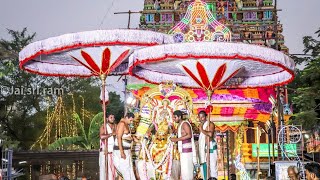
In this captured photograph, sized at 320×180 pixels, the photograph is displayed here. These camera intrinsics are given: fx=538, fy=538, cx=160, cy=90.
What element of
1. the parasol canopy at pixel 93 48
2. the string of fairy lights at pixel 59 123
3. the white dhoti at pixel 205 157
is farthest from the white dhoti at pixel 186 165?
the string of fairy lights at pixel 59 123

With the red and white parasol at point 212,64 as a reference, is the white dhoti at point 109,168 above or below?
below

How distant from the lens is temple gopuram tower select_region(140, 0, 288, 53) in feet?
106

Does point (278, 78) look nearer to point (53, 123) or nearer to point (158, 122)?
point (158, 122)

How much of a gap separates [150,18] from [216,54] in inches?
834

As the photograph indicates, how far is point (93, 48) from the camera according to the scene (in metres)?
12.7

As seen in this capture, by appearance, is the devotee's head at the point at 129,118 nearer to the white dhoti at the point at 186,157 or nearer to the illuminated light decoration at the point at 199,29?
the white dhoti at the point at 186,157

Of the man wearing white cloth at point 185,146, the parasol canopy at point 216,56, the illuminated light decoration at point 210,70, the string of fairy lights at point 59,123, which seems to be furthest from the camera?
the string of fairy lights at point 59,123

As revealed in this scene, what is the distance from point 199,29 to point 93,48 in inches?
131

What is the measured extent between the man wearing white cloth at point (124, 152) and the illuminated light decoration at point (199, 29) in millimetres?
3260

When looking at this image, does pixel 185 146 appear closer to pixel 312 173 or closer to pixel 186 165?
pixel 186 165

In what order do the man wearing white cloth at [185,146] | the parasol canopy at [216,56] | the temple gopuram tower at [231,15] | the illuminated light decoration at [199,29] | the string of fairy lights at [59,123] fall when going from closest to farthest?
the parasol canopy at [216,56], the man wearing white cloth at [185,146], the illuminated light decoration at [199,29], the temple gopuram tower at [231,15], the string of fairy lights at [59,123]

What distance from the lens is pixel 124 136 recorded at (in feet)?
39.9

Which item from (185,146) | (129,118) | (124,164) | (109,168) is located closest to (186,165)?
(185,146)

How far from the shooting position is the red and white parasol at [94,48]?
40.0 ft
